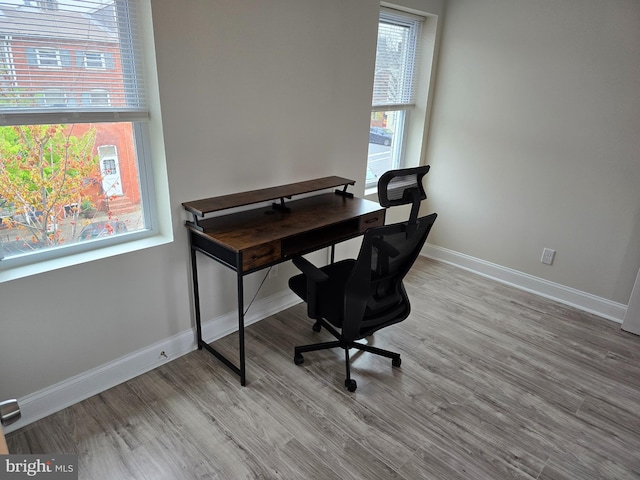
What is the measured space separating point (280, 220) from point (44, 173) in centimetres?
116

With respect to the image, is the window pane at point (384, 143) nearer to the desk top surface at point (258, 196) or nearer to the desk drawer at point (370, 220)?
the desk top surface at point (258, 196)

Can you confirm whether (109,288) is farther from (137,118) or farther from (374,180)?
(374,180)

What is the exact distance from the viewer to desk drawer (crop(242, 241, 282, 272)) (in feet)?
6.52

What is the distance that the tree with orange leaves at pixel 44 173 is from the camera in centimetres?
177

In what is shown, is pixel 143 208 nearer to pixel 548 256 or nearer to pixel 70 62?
pixel 70 62

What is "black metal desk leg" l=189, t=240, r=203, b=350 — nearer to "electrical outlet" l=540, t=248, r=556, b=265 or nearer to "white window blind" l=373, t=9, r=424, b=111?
"white window blind" l=373, t=9, r=424, b=111

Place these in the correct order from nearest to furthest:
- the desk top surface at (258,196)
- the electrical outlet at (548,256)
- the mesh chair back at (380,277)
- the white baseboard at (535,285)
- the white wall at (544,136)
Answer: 1. the mesh chair back at (380,277)
2. the desk top surface at (258,196)
3. the white wall at (544,136)
4. the white baseboard at (535,285)
5. the electrical outlet at (548,256)

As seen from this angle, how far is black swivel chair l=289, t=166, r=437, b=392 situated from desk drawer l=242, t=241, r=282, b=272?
137 millimetres

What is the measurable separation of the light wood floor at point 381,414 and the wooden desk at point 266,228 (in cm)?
30

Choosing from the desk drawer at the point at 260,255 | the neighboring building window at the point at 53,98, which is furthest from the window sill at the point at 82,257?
the neighboring building window at the point at 53,98

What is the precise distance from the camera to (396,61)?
3520 mm

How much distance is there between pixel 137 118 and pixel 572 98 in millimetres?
2905

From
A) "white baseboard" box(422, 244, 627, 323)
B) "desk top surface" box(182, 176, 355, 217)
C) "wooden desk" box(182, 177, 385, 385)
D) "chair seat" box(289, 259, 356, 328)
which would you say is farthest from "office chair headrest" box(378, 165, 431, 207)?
"white baseboard" box(422, 244, 627, 323)

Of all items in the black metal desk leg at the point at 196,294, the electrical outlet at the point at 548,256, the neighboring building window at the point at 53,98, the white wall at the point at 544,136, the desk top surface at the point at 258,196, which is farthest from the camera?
the electrical outlet at the point at 548,256
